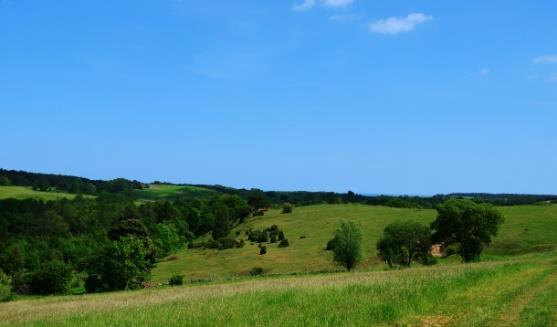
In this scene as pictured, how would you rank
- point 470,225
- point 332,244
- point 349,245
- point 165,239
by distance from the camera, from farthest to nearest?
point 165,239
point 332,244
point 349,245
point 470,225

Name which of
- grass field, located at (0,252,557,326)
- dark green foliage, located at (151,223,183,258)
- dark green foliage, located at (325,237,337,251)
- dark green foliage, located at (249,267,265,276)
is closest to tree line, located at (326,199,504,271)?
dark green foliage, located at (325,237,337,251)

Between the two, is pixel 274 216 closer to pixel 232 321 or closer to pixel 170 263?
pixel 170 263

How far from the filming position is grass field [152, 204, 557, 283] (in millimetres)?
87000

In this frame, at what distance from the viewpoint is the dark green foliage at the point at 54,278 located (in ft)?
289

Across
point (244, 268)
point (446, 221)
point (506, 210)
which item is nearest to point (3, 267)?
point (244, 268)

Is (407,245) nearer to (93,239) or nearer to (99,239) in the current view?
(93,239)

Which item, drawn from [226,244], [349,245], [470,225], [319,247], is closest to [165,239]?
[226,244]

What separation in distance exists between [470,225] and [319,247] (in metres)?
37.2

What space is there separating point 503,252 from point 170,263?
2545 inches

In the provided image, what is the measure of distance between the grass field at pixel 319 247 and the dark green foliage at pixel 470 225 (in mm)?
3529

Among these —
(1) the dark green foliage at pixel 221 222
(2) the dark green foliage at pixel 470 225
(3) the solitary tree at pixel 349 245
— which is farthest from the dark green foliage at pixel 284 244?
(2) the dark green foliage at pixel 470 225

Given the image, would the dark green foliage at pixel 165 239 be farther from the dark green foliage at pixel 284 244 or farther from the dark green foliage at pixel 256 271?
the dark green foliage at pixel 256 271

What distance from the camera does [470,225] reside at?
73.2 m

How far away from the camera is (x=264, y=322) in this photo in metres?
17.8
